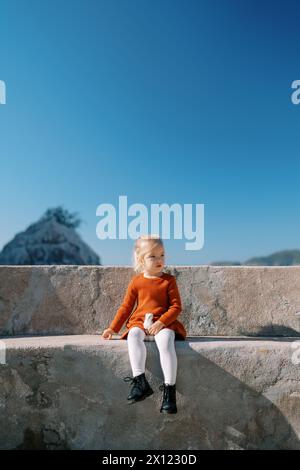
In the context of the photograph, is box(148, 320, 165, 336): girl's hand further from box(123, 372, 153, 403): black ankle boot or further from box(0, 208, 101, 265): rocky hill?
box(0, 208, 101, 265): rocky hill

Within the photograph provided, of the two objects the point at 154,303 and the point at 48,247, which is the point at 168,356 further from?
the point at 48,247

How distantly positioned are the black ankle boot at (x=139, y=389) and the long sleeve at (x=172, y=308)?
1.03ft

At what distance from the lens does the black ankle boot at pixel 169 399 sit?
2.59 m

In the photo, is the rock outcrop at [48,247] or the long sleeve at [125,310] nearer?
the long sleeve at [125,310]

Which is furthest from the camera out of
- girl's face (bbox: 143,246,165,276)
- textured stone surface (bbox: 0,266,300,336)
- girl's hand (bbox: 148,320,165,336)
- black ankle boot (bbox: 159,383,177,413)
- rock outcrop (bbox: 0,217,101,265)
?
rock outcrop (bbox: 0,217,101,265)

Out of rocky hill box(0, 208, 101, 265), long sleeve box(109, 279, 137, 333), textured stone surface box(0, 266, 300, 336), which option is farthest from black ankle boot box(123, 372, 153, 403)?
rocky hill box(0, 208, 101, 265)

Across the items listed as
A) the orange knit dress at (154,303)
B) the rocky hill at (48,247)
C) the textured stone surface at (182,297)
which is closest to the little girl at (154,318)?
the orange knit dress at (154,303)

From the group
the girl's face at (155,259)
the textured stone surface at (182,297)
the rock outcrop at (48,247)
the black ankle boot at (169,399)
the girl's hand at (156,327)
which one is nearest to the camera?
the black ankle boot at (169,399)

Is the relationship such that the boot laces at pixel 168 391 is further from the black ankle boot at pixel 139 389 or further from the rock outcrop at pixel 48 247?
the rock outcrop at pixel 48 247

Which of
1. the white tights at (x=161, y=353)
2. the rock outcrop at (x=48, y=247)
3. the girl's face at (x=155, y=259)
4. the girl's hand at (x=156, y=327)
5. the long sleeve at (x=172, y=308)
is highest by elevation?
the rock outcrop at (x=48, y=247)

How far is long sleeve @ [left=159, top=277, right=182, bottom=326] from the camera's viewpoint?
2.75 metres

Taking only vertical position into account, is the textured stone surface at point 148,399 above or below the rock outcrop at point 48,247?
below
